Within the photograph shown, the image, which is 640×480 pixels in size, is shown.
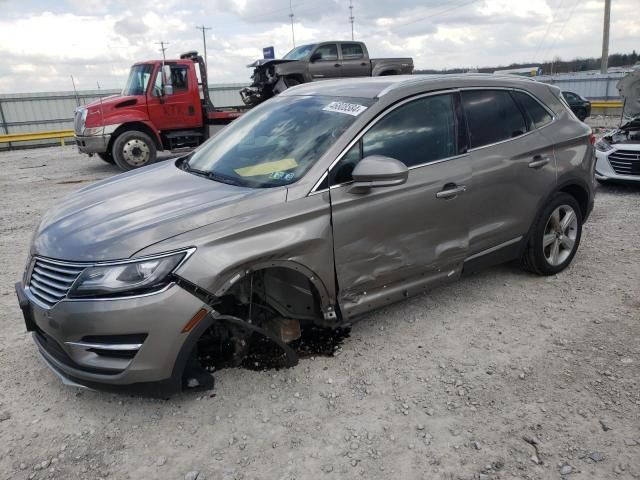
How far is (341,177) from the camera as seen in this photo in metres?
3.07

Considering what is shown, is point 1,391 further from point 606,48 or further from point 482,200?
point 606,48

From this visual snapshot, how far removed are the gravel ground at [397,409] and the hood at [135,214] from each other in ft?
3.10

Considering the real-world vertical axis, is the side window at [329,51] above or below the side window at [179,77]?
above

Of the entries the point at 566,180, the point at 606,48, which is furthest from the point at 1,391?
the point at 606,48

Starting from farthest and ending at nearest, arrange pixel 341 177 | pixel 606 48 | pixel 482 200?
1. pixel 606 48
2. pixel 482 200
3. pixel 341 177

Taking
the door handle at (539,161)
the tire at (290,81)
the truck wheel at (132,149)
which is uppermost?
the tire at (290,81)

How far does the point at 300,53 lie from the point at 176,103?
5533 mm

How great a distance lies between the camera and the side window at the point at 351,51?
15.9m

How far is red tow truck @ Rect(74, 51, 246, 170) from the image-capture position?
11234 millimetres

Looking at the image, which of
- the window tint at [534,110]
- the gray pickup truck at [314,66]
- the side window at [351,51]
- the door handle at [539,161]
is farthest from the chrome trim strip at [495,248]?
the side window at [351,51]

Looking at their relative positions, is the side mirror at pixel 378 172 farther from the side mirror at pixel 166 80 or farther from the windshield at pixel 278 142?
the side mirror at pixel 166 80

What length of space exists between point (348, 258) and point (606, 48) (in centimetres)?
3084

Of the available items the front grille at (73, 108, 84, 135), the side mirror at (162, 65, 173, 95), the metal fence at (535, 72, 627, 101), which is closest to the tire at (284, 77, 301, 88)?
the side mirror at (162, 65, 173, 95)

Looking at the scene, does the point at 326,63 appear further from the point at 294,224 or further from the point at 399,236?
→ the point at 294,224
